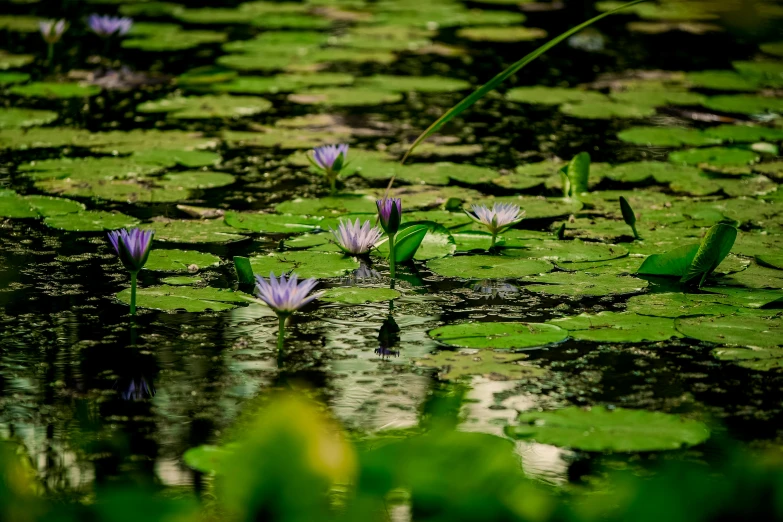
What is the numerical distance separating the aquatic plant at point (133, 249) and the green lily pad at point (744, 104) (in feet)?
11.0

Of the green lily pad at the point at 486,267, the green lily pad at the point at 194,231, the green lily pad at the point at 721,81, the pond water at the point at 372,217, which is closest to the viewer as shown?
the pond water at the point at 372,217

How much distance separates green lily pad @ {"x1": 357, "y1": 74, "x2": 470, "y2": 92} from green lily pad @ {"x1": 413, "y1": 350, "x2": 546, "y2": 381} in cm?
306

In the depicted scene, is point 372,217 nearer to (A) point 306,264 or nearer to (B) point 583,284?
(A) point 306,264

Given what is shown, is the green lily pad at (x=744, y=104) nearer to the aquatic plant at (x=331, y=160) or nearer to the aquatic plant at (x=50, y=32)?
the aquatic plant at (x=331, y=160)

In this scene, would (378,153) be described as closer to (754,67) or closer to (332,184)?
(332,184)

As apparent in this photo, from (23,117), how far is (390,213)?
2458 millimetres

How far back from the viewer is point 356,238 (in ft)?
9.72

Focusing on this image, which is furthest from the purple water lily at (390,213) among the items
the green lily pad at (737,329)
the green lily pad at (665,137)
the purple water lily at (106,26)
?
the purple water lily at (106,26)

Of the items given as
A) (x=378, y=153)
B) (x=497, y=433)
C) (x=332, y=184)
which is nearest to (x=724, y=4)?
(x=378, y=153)

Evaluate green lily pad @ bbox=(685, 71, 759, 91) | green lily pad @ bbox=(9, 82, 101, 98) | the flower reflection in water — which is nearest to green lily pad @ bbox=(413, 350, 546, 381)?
the flower reflection in water

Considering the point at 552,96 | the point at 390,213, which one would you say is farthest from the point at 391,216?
the point at 552,96

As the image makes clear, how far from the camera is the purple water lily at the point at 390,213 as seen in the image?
2.78m

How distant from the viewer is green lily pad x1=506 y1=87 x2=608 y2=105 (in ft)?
16.9

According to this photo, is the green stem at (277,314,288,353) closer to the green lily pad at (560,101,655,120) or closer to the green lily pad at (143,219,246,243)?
the green lily pad at (143,219,246,243)
